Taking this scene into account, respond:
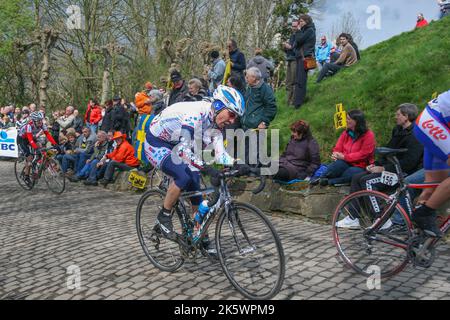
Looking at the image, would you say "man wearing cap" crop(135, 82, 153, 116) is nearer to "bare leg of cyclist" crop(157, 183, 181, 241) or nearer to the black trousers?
the black trousers

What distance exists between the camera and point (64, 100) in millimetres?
33188

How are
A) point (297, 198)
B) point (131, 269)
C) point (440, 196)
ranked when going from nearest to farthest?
point (440, 196) → point (131, 269) → point (297, 198)

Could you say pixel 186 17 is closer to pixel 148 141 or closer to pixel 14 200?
pixel 14 200

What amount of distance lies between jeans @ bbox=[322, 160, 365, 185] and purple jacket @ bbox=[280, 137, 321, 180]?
0.56 m


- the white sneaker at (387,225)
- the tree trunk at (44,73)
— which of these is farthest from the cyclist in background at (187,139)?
the tree trunk at (44,73)

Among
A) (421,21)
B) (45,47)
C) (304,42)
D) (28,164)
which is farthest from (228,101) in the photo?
(45,47)

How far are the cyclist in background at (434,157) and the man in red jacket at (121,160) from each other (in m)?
8.81

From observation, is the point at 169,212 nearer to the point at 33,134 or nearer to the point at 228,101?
the point at 228,101

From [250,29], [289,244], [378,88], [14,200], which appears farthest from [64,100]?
[289,244]

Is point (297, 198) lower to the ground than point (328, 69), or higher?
lower

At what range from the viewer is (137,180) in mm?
11086

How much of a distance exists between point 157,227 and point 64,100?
30.3 meters

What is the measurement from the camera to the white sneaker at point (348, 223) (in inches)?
194

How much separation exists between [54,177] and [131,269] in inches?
290
